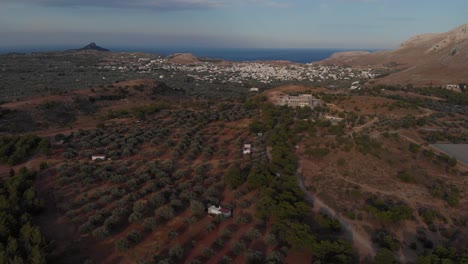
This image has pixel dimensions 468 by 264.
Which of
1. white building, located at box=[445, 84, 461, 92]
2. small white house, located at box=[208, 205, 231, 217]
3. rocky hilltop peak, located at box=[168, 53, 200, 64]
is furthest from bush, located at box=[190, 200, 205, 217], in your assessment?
rocky hilltop peak, located at box=[168, 53, 200, 64]

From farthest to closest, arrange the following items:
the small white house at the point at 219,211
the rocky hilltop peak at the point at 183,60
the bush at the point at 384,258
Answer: the rocky hilltop peak at the point at 183,60, the small white house at the point at 219,211, the bush at the point at 384,258

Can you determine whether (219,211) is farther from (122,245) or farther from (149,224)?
(122,245)

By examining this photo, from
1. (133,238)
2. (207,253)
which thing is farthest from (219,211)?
(133,238)

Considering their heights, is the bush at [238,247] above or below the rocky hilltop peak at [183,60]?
below

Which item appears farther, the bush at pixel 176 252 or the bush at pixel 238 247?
the bush at pixel 238 247

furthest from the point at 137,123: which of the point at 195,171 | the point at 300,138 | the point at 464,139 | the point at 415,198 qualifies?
the point at 464,139

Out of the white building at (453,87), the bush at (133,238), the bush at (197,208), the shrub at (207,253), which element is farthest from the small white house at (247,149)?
the white building at (453,87)

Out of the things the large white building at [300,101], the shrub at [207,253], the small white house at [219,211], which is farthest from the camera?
the large white building at [300,101]

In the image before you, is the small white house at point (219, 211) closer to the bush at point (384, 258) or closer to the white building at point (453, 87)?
the bush at point (384, 258)

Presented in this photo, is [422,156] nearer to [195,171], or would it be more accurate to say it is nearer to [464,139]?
[464,139]

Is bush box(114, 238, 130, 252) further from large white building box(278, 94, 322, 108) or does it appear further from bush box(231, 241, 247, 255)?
large white building box(278, 94, 322, 108)

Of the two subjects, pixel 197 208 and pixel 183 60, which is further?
pixel 183 60
